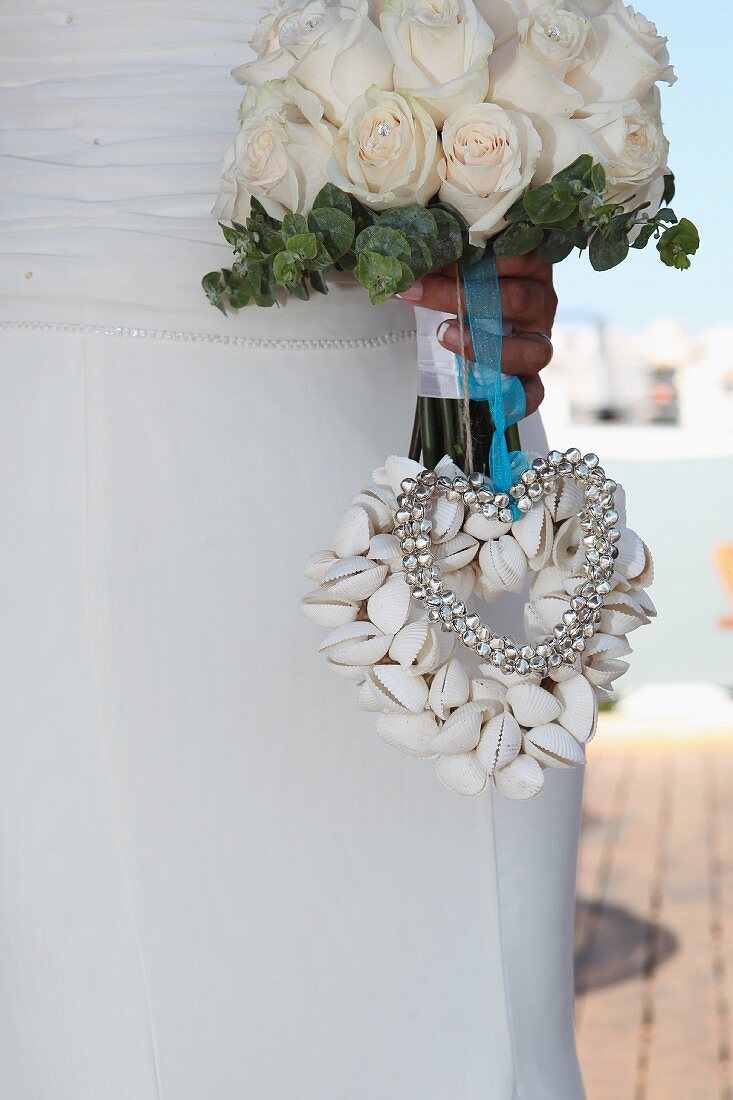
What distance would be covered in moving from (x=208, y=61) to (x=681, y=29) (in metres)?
5.00

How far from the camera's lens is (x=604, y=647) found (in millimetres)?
816

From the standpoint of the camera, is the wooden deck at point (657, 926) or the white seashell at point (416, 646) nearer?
the white seashell at point (416, 646)

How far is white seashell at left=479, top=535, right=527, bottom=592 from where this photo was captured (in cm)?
80

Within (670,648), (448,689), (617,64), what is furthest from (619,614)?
(670,648)

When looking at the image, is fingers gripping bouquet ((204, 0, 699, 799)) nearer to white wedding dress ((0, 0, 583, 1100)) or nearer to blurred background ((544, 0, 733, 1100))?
white wedding dress ((0, 0, 583, 1100))

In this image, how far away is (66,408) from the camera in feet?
2.98

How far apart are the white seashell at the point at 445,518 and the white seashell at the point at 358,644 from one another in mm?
69

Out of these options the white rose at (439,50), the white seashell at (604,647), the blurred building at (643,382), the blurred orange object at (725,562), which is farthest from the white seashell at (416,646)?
the blurred building at (643,382)

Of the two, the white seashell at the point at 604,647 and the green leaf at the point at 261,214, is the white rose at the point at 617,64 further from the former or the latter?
the white seashell at the point at 604,647

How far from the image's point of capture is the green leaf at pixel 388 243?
0.74 m

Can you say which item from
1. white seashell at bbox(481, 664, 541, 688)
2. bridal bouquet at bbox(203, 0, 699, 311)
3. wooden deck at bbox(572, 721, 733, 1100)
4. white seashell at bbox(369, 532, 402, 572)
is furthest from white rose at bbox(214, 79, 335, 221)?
wooden deck at bbox(572, 721, 733, 1100)

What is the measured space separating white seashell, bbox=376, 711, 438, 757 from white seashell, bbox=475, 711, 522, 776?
0.03 metres

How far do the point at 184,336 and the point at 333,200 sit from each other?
195 millimetres

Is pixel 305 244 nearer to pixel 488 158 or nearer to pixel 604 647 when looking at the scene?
pixel 488 158
